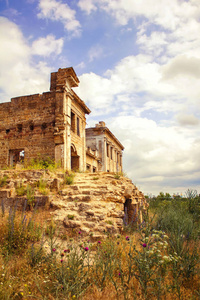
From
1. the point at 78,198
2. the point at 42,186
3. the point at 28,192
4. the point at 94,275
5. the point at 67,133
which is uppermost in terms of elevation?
the point at 67,133

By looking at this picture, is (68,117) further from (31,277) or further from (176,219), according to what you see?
(31,277)

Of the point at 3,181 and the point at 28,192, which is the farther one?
the point at 3,181

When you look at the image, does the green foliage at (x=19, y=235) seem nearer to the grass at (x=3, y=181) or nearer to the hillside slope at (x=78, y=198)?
the hillside slope at (x=78, y=198)

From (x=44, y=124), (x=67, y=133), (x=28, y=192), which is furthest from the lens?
(x=44, y=124)

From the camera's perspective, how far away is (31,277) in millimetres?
3900

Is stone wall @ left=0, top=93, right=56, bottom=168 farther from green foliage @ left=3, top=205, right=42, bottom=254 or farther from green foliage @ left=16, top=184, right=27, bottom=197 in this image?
green foliage @ left=3, top=205, right=42, bottom=254

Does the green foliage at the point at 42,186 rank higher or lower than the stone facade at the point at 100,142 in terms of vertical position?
lower

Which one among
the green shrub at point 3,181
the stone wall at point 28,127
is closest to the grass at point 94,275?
the green shrub at point 3,181

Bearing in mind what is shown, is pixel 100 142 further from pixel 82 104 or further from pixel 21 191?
pixel 21 191

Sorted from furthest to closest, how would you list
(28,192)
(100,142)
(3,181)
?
(100,142), (3,181), (28,192)

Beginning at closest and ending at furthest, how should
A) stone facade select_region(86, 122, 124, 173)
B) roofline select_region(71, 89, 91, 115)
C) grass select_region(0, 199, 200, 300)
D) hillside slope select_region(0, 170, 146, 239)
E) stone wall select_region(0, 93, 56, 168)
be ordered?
grass select_region(0, 199, 200, 300) < hillside slope select_region(0, 170, 146, 239) < stone wall select_region(0, 93, 56, 168) < roofline select_region(71, 89, 91, 115) < stone facade select_region(86, 122, 124, 173)

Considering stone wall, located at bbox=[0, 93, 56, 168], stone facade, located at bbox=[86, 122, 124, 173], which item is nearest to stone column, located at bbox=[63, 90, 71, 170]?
stone wall, located at bbox=[0, 93, 56, 168]

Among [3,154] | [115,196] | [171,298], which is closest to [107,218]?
[115,196]

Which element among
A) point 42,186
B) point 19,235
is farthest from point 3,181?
point 19,235
